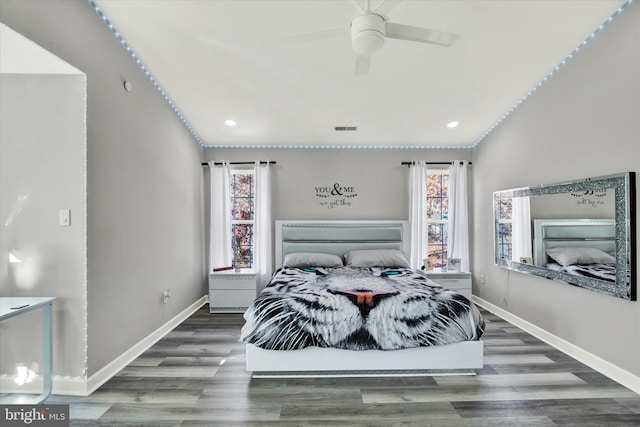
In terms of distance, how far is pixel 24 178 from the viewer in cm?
220

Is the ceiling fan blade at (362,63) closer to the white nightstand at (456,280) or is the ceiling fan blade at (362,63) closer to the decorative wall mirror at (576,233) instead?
the decorative wall mirror at (576,233)

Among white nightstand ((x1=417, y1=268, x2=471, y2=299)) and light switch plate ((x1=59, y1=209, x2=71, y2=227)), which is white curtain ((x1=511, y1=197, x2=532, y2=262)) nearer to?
white nightstand ((x1=417, y1=268, x2=471, y2=299))

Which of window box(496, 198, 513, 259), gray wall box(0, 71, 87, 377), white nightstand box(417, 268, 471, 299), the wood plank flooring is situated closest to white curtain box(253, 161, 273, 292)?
the wood plank flooring

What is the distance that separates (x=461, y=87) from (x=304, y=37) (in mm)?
2098

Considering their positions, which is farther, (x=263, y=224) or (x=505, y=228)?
(x=263, y=224)

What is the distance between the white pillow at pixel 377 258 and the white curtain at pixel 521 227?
1.26 metres

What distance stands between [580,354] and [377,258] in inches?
84.0

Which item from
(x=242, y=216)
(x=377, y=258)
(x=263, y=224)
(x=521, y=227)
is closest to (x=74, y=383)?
(x=263, y=224)

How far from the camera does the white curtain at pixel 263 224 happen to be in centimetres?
439

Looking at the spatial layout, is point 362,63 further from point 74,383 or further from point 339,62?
point 74,383

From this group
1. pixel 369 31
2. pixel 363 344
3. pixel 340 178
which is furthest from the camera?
pixel 340 178

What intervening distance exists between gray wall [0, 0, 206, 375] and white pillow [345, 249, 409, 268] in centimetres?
222

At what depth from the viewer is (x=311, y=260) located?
3984 millimetres

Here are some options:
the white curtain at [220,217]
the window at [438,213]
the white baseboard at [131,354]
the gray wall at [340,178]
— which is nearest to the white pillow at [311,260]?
the gray wall at [340,178]
